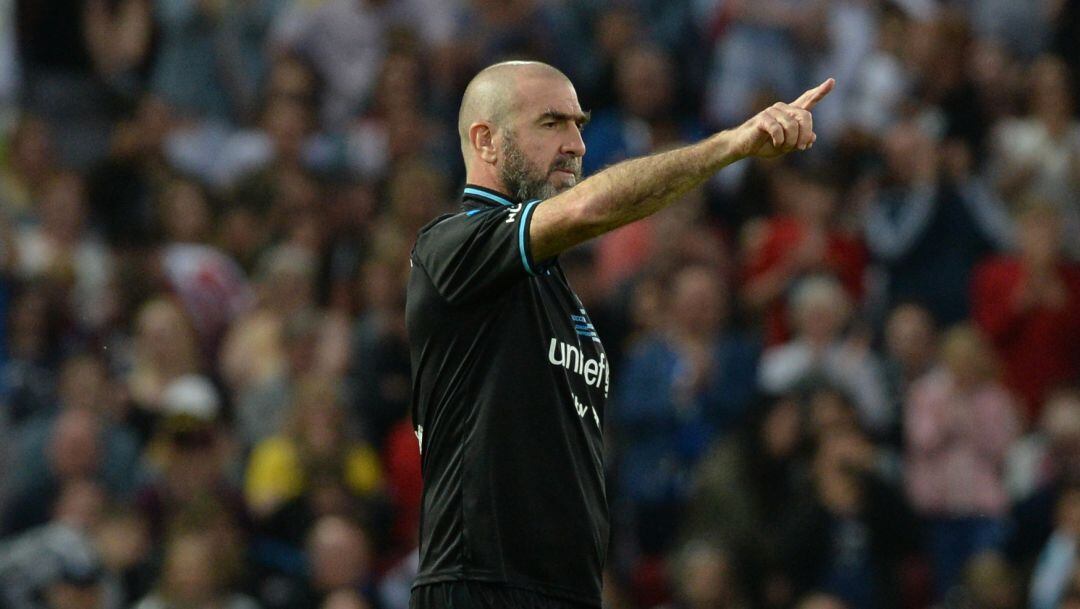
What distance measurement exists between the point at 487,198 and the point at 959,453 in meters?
5.92

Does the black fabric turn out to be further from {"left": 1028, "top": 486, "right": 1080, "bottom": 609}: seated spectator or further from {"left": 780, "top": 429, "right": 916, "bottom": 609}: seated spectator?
{"left": 1028, "top": 486, "right": 1080, "bottom": 609}: seated spectator

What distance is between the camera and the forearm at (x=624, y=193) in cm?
464

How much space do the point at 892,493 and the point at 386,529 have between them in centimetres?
267

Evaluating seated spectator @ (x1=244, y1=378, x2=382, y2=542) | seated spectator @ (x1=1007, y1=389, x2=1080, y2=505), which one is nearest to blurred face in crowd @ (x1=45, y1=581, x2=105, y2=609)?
seated spectator @ (x1=244, y1=378, x2=382, y2=542)

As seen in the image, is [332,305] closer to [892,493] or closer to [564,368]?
[892,493]

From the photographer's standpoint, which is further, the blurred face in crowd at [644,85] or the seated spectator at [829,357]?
the blurred face in crowd at [644,85]

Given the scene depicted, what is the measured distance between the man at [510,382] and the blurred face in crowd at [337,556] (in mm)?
4620

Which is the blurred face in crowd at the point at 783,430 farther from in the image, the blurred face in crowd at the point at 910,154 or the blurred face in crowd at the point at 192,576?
the blurred face in crowd at the point at 192,576

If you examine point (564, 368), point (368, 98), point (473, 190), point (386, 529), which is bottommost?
point (386, 529)

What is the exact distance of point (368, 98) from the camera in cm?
1373

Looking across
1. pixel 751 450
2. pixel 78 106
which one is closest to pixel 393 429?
pixel 751 450

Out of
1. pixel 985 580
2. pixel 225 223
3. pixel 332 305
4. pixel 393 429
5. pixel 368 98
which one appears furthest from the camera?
pixel 368 98

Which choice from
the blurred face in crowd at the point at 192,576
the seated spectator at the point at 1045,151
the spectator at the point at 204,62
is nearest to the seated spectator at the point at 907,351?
the seated spectator at the point at 1045,151

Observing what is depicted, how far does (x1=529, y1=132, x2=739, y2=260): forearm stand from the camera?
4645mm
